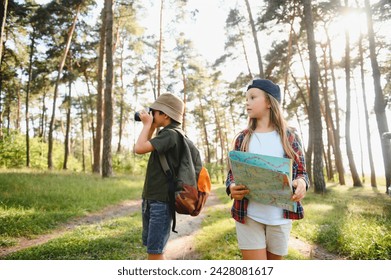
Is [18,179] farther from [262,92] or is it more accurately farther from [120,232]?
[262,92]

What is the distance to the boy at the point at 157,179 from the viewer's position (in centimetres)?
236

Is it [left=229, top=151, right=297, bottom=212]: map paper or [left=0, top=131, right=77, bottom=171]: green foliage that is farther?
[left=0, top=131, right=77, bottom=171]: green foliage

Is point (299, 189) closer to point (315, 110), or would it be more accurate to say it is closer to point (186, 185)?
point (186, 185)

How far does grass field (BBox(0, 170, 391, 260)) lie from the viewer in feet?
13.1

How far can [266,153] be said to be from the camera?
2.14 meters

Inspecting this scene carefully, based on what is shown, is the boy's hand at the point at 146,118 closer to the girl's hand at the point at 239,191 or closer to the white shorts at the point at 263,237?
the girl's hand at the point at 239,191

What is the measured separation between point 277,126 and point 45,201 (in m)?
6.75

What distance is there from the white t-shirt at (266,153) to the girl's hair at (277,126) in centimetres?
4

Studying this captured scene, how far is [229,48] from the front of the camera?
1869 cm

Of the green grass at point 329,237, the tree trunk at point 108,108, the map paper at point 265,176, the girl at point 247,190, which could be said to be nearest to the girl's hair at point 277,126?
the girl at point 247,190

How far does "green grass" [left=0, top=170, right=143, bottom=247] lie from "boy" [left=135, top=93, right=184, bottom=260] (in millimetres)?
3461

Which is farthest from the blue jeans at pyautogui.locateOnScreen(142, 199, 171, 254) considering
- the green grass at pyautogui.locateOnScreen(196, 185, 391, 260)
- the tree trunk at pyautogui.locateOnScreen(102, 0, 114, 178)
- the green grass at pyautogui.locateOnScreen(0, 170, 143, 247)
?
the tree trunk at pyautogui.locateOnScreen(102, 0, 114, 178)

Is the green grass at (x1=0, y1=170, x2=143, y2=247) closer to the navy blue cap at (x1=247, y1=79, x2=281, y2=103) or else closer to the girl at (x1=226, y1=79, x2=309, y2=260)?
the girl at (x1=226, y1=79, x2=309, y2=260)
